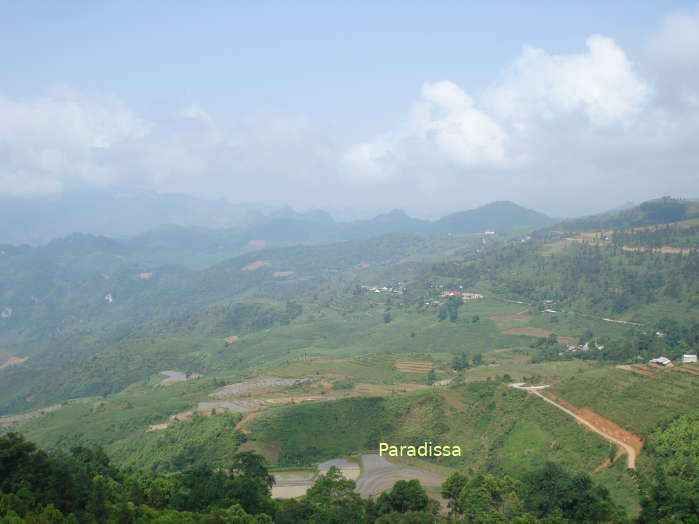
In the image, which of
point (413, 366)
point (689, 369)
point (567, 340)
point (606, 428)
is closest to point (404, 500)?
point (606, 428)

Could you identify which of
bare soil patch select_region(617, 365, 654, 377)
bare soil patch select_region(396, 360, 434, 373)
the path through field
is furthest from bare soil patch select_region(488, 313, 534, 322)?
the path through field

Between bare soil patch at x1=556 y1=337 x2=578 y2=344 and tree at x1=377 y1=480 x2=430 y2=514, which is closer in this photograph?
tree at x1=377 y1=480 x2=430 y2=514

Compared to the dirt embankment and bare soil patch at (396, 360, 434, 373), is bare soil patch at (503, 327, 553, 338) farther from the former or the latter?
the dirt embankment

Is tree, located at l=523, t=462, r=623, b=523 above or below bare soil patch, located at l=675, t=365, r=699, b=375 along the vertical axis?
below

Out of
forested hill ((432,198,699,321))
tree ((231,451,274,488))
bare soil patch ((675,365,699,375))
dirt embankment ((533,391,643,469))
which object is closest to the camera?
tree ((231,451,274,488))

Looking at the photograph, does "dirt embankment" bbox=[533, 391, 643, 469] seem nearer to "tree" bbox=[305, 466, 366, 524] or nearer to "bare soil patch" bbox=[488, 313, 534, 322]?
"tree" bbox=[305, 466, 366, 524]

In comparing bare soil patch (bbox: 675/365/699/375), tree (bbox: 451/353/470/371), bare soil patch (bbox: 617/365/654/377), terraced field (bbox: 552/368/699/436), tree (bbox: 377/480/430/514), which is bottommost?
tree (bbox: 451/353/470/371)

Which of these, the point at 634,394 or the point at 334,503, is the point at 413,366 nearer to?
the point at 634,394

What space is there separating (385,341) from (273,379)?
1645 inches

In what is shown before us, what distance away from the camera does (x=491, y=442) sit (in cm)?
6241

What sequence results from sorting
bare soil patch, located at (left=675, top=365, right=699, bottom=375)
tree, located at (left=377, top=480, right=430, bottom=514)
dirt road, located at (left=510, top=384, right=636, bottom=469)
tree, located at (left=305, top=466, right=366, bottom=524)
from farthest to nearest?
1. bare soil patch, located at (left=675, top=365, right=699, bottom=375)
2. dirt road, located at (left=510, top=384, right=636, bottom=469)
3. tree, located at (left=377, top=480, right=430, bottom=514)
4. tree, located at (left=305, top=466, right=366, bottom=524)

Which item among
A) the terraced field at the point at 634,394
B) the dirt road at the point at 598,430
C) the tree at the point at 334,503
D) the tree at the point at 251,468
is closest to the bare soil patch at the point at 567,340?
the dirt road at the point at 598,430

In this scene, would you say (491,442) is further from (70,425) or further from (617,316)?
(617,316)

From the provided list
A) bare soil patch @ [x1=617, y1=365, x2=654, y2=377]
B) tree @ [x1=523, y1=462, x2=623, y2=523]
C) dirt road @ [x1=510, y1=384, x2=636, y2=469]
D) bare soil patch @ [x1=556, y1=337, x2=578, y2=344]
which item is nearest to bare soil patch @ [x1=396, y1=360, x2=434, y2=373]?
bare soil patch @ [x1=556, y1=337, x2=578, y2=344]
